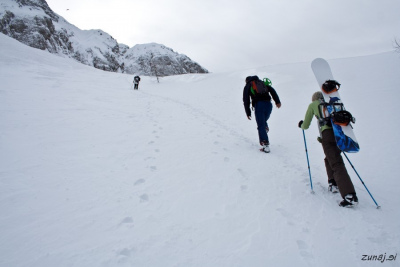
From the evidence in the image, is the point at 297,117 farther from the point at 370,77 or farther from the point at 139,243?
the point at 139,243

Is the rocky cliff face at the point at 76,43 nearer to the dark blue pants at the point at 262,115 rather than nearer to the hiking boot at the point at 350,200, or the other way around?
the dark blue pants at the point at 262,115

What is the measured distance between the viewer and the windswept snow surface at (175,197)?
2.61m

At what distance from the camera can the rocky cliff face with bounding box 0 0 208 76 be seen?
2891 inches

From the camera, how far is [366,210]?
3.58 m

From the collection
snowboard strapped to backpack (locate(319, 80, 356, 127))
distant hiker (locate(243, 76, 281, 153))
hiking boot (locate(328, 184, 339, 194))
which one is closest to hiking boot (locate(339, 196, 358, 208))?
hiking boot (locate(328, 184, 339, 194))

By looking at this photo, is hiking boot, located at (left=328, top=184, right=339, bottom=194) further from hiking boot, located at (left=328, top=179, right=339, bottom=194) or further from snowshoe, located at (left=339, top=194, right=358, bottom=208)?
snowshoe, located at (left=339, top=194, right=358, bottom=208)

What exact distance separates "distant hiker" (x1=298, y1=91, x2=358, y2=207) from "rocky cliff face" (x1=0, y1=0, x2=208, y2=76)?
3370cm

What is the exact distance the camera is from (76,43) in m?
100

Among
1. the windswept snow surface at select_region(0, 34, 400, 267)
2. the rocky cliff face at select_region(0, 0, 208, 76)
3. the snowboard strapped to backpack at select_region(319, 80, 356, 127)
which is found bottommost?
the windswept snow surface at select_region(0, 34, 400, 267)

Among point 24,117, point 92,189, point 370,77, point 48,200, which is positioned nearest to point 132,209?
point 92,189

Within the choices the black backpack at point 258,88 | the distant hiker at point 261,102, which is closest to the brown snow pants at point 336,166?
the distant hiker at point 261,102

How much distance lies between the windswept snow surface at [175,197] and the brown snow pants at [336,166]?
384mm

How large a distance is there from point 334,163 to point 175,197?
3069mm

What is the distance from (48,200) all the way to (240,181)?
358 centimetres
